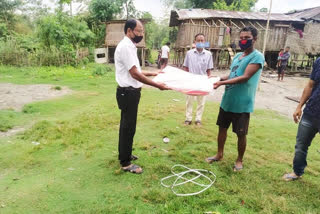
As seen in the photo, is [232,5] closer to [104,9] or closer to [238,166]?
[104,9]

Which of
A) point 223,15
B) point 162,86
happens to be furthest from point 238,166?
point 223,15

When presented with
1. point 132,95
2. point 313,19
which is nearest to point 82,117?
point 132,95

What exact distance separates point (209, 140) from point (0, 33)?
2037 centimetres

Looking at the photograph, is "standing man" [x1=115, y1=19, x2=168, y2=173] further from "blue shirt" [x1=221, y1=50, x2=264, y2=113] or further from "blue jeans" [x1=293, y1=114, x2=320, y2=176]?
"blue jeans" [x1=293, y1=114, x2=320, y2=176]

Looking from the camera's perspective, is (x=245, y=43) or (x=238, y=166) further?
(x=238, y=166)

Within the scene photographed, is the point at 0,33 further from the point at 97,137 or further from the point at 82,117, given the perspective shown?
the point at 97,137

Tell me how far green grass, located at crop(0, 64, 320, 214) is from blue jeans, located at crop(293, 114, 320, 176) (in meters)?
0.26

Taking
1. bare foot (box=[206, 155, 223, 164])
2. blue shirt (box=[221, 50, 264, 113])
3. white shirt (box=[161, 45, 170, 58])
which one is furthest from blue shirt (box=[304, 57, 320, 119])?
white shirt (box=[161, 45, 170, 58])

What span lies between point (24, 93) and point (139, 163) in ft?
20.7

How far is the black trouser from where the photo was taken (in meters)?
2.87

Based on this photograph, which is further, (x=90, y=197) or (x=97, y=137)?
(x=97, y=137)

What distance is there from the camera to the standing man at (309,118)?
2650 mm

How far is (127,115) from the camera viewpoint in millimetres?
2996

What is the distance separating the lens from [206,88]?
288 cm
